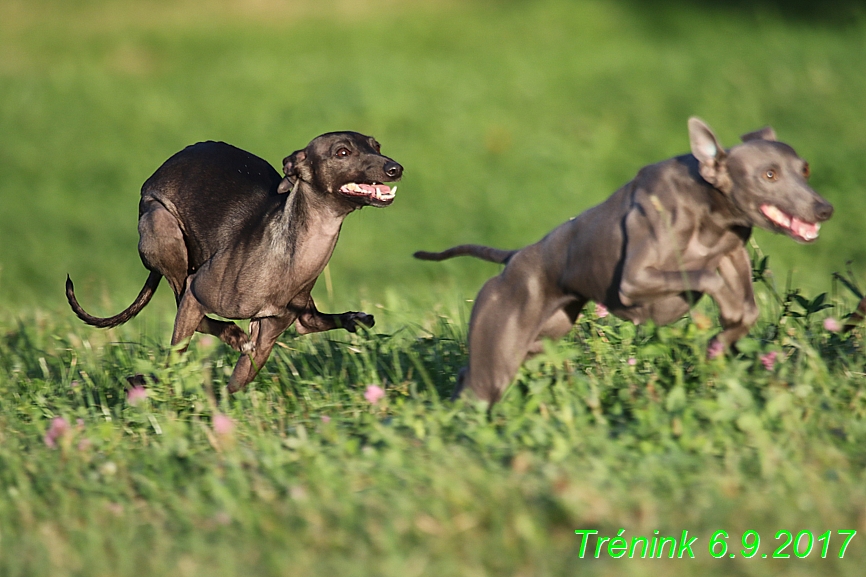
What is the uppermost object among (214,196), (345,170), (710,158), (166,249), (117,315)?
(710,158)

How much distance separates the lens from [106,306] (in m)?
7.47

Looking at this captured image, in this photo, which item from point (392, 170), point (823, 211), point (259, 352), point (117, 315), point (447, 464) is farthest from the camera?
point (117, 315)

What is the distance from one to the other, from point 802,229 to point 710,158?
40 centimetres

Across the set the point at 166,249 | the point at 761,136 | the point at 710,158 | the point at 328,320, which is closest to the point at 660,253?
the point at 710,158

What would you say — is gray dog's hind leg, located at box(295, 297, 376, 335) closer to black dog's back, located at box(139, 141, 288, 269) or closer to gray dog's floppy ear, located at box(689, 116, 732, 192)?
black dog's back, located at box(139, 141, 288, 269)

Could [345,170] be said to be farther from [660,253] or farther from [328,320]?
[660,253]

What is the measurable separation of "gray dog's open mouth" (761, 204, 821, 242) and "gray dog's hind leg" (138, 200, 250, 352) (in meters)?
2.52

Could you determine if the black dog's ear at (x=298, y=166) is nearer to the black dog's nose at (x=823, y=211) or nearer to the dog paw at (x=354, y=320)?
the dog paw at (x=354, y=320)

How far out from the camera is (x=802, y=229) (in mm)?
4023

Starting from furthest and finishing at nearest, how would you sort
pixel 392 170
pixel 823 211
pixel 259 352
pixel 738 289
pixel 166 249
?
pixel 166 249 < pixel 259 352 < pixel 392 170 < pixel 738 289 < pixel 823 211

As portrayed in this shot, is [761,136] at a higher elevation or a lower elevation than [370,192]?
higher

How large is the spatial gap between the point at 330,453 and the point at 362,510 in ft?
1.68

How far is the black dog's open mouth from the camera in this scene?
5121 millimetres

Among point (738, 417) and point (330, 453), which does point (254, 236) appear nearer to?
point (330, 453)
